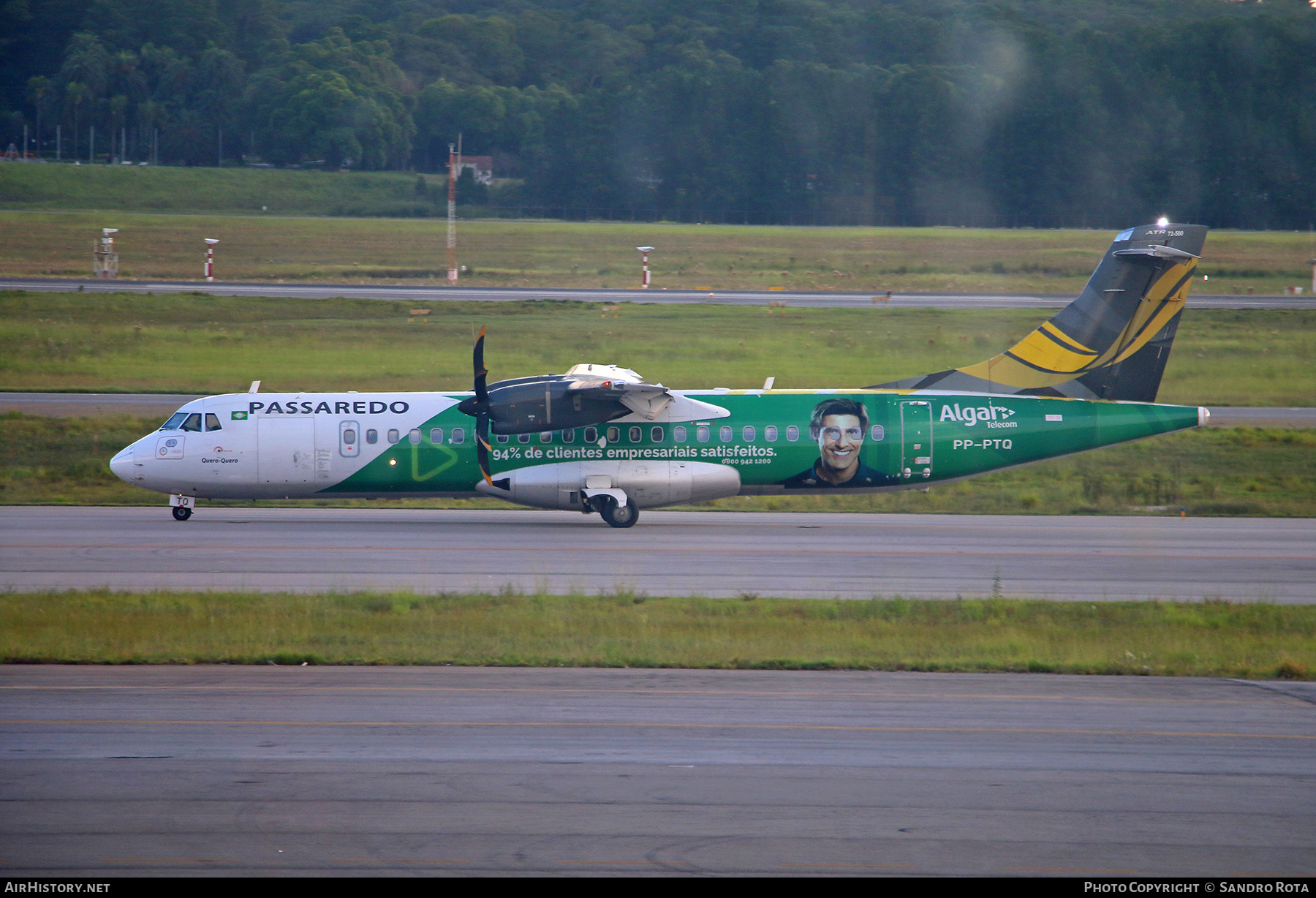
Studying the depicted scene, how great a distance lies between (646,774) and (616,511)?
14559 millimetres

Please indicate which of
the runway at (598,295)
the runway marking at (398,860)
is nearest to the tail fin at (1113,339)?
the runway marking at (398,860)

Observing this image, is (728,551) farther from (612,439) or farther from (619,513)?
(612,439)

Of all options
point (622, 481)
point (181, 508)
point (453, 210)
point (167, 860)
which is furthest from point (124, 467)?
point (453, 210)

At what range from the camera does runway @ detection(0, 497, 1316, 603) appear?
1867 centimetres

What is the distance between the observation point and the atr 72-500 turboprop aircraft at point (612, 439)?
950 inches

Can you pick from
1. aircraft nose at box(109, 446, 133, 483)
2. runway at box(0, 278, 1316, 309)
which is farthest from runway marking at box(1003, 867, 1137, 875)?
runway at box(0, 278, 1316, 309)

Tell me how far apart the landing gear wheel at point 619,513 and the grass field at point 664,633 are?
21.4 ft

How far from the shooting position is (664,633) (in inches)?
609

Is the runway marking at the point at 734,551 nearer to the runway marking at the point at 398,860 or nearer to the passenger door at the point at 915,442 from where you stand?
the passenger door at the point at 915,442

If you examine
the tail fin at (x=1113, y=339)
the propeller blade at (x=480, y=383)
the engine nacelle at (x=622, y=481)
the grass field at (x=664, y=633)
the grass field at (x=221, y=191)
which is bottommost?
the grass field at (x=664, y=633)

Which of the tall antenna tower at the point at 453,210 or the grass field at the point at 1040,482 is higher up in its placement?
the tall antenna tower at the point at 453,210

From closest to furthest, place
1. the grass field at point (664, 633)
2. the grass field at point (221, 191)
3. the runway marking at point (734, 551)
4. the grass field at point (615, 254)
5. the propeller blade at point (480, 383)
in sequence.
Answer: the grass field at point (664, 633)
the runway marking at point (734, 551)
the propeller blade at point (480, 383)
the grass field at point (615, 254)
the grass field at point (221, 191)

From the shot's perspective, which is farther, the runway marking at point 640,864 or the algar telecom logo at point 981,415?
the algar telecom logo at point 981,415

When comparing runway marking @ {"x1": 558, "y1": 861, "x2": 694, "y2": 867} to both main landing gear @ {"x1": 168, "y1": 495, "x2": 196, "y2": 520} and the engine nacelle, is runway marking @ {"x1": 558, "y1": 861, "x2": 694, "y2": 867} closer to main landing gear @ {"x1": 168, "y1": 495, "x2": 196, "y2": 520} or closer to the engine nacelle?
the engine nacelle
